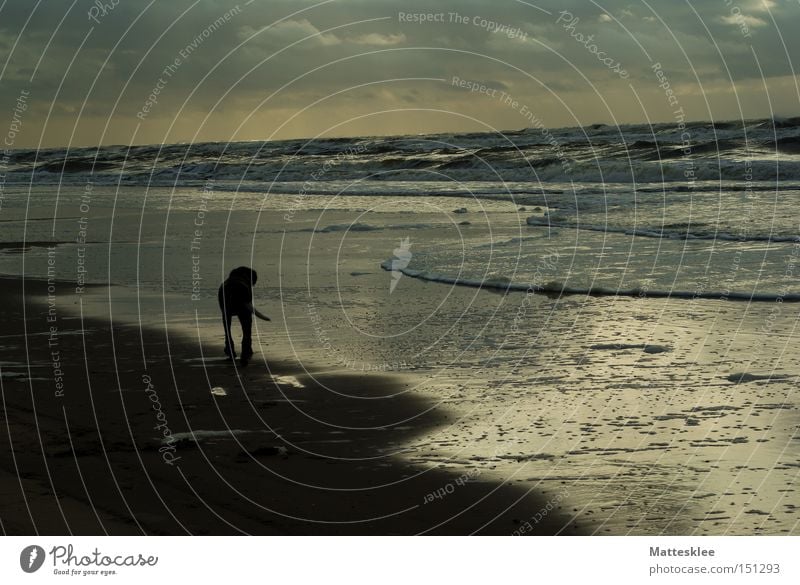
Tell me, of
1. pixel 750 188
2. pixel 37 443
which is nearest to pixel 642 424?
pixel 37 443

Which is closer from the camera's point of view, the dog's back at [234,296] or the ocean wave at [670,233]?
the dog's back at [234,296]

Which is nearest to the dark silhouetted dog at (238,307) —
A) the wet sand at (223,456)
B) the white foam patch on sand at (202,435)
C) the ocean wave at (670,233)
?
the wet sand at (223,456)

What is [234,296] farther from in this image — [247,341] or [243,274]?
[247,341]

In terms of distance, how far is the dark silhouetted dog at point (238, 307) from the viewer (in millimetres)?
11500

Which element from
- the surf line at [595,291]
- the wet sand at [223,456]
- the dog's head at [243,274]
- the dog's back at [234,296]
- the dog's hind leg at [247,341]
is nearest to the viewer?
the wet sand at [223,456]

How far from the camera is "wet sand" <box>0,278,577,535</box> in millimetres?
6637

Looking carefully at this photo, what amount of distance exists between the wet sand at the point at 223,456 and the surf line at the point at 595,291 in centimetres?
559

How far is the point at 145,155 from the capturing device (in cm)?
7700

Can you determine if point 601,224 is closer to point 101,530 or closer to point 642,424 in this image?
point 642,424

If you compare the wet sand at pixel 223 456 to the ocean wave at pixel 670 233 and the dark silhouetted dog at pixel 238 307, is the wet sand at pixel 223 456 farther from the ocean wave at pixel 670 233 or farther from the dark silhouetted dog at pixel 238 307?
the ocean wave at pixel 670 233

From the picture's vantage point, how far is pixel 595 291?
15.6 meters

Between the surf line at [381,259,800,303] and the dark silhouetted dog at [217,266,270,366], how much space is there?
17.3ft

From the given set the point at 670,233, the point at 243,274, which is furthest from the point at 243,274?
the point at 670,233

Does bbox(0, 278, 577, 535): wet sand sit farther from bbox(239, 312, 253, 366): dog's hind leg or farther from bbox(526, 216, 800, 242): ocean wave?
bbox(526, 216, 800, 242): ocean wave
